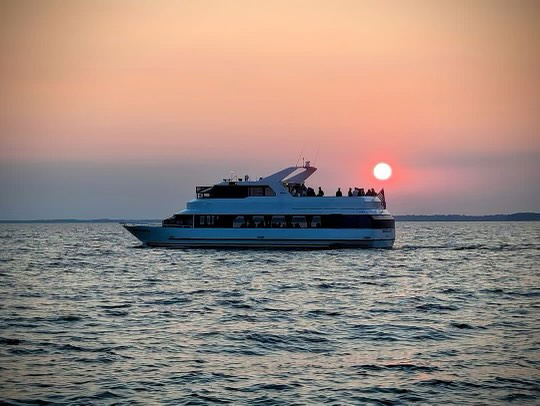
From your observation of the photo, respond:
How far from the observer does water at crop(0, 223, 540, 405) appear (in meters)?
14.4

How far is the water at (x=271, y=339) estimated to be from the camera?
567 inches

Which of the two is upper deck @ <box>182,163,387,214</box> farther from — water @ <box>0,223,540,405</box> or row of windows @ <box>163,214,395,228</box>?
water @ <box>0,223,540,405</box>

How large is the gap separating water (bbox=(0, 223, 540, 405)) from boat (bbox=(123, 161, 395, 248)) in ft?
55.9

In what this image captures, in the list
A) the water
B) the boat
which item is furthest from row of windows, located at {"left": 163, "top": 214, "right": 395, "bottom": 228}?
the water

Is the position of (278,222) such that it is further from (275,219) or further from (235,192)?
(235,192)

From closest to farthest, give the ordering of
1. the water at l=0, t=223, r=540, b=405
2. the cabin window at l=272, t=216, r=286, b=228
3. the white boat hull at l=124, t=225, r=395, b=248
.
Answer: the water at l=0, t=223, r=540, b=405 < the white boat hull at l=124, t=225, r=395, b=248 < the cabin window at l=272, t=216, r=286, b=228

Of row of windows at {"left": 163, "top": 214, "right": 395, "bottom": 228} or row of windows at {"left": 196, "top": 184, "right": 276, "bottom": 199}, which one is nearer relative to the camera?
row of windows at {"left": 163, "top": 214, "right": 395, "bottom": 228}

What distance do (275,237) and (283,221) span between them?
1460mm

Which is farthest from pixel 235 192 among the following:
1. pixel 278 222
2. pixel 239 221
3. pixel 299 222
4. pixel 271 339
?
pixel 271 339

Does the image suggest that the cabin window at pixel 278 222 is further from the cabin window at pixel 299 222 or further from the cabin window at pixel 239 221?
the cabin window at pixel 239 221

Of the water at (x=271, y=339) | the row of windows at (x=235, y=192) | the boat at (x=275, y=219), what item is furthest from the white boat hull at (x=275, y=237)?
the water at (x=271, y=339)

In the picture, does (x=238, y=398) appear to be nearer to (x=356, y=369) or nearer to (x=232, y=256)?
(x=356, y=369)

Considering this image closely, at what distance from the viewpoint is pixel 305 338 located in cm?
1961

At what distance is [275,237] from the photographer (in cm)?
5612
